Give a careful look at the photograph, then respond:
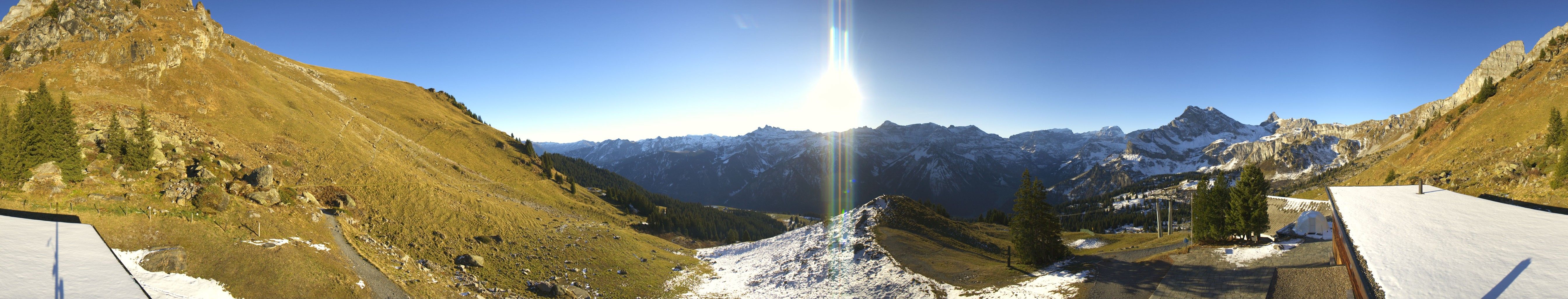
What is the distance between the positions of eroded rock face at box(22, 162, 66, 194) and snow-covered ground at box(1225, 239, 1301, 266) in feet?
227

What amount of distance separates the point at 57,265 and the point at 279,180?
88.0 ft

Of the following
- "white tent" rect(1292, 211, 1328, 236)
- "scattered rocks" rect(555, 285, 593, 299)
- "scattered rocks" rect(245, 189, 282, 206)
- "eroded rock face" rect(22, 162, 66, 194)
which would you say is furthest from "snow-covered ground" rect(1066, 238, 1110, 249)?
"eroded rock face" rect(22, 162, 66, 194)

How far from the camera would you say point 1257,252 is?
1332 inches

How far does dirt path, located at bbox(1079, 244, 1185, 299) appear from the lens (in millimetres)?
27609

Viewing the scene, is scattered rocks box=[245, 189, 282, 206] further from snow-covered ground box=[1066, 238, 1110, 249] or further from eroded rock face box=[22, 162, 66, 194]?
snow-covered ground box=[1066, 238, 1110, 249]

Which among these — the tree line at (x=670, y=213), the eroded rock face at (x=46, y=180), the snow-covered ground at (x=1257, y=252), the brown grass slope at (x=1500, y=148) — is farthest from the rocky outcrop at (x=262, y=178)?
the brown grass slope at (x=1500, y=148)

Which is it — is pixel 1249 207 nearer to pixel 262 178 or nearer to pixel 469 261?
pixel 469 261

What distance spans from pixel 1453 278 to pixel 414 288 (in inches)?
1774

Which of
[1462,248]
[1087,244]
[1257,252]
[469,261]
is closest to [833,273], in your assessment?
[469,261]

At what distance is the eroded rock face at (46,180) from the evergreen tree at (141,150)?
2375mm

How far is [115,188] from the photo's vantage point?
85.1 feet

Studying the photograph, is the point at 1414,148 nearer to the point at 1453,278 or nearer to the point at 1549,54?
the point at 1549,54

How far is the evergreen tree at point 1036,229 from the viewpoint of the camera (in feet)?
122

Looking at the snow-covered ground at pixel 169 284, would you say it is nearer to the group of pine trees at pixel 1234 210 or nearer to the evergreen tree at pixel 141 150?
the evergreen tree at pixel 141 150
